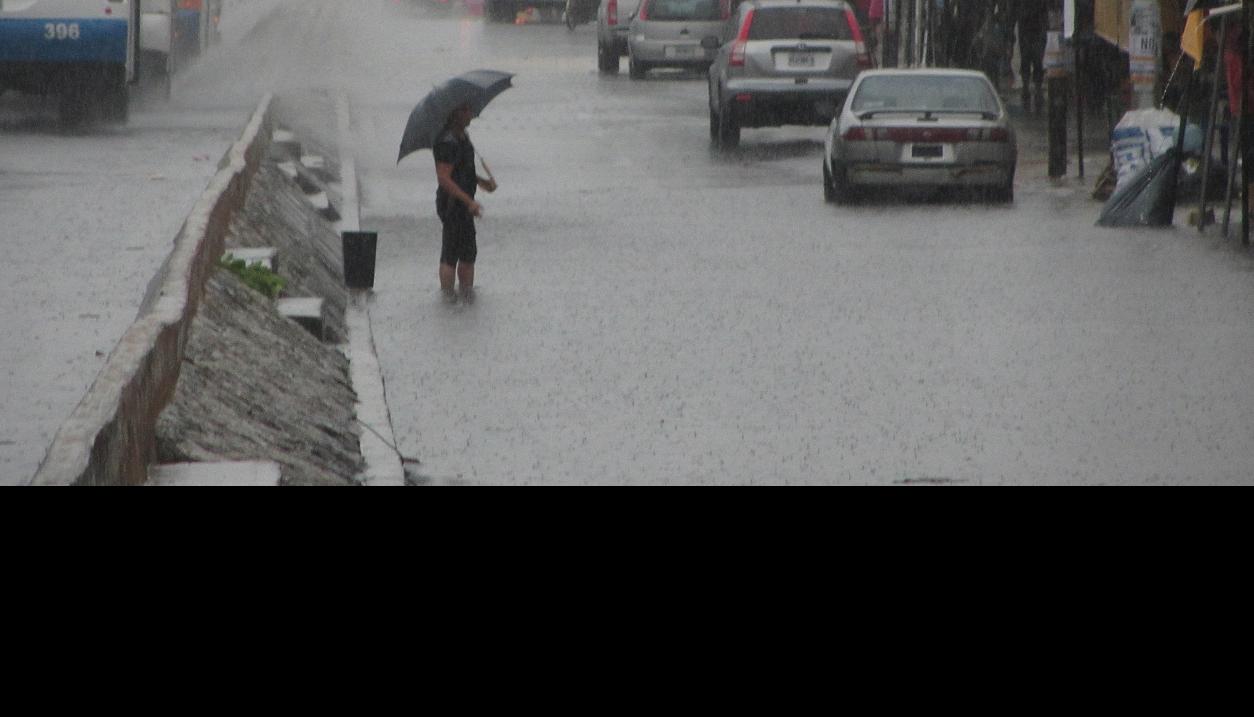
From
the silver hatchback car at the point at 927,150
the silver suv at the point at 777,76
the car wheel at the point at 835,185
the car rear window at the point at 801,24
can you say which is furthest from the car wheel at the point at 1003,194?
the car rear window at the point at 801,24

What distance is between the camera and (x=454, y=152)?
52.2ft

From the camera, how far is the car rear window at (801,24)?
30.1 meters

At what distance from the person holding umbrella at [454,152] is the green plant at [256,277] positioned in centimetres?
205

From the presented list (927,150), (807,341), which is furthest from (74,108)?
(807,341)

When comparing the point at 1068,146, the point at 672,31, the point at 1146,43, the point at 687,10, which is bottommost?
the point at 1068,146

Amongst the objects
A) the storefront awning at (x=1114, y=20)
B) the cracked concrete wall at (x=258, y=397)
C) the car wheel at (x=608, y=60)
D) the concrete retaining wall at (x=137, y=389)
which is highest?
the storefront awning at (x=1114, y=20)

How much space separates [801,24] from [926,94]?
8004mm

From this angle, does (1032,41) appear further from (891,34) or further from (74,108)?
(74,108)

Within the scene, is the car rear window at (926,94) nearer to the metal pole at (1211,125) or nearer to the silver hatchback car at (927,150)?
the silver hatchback car at (927,150)

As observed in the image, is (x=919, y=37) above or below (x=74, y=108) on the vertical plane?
above
